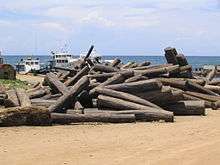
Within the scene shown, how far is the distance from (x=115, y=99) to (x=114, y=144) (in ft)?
16.1

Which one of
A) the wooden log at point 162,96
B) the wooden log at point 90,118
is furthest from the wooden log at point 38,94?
the wooden log at point 90,118

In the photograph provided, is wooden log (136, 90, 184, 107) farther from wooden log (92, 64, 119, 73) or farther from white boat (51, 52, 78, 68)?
white boat (51, 52, 78, 68)

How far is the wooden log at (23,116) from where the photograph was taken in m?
13.1

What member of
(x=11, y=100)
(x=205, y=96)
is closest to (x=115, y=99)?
(x=11, y=100)

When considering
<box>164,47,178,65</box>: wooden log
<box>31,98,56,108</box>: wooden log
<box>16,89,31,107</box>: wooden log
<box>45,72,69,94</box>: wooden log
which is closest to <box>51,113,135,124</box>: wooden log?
<box>16,89,31,107</box>: wooden log

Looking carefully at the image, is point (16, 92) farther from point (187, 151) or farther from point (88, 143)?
point (187, 151)

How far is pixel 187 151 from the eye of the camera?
9188 mm

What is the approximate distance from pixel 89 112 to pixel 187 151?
5.91 metres

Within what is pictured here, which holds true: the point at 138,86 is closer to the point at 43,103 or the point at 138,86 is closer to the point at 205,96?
the point at 43,103

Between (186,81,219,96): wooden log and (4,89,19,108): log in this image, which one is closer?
(4,89,19,108): log

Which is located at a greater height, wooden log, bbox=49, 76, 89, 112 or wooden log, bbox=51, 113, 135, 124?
wooden log, bbox=49, 76, 89, 112

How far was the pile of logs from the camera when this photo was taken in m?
14.0

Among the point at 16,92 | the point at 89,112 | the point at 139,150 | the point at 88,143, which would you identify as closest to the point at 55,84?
the point at 16,92

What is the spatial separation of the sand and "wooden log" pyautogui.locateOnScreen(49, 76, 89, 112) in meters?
1.17
